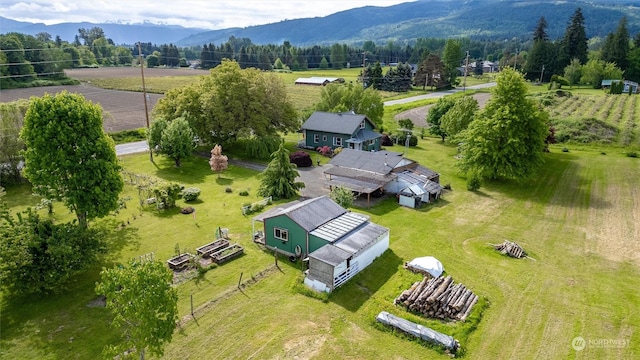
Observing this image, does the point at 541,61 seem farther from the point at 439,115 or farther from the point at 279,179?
the point at 279,179

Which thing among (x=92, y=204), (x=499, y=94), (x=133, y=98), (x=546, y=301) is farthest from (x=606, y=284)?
(x=133, y=98)

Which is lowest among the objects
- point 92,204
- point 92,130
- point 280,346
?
point 280,346

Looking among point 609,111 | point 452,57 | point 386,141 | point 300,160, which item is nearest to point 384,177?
point 300,160

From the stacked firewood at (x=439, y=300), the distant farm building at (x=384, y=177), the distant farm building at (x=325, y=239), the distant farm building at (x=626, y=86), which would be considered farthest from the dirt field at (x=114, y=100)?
the distant farm building at (x=626, y=86)

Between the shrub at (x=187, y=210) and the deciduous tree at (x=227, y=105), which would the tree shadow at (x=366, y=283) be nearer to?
the shrub at (x=187, y=210)

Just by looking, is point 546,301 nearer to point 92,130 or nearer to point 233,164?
point 92,130
